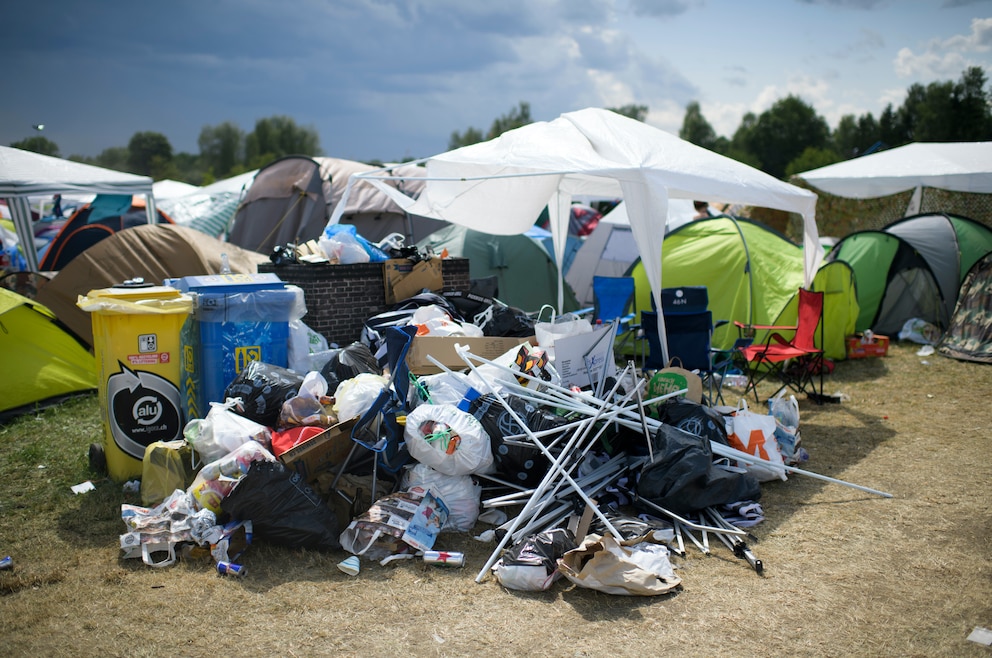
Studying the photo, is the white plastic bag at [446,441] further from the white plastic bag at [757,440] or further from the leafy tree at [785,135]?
the leafy tree at [785,135]

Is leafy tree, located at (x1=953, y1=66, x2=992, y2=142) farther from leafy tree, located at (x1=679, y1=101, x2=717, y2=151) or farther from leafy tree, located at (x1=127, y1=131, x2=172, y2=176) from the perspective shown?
leafy tree, located at (x1=127, y1=131, x2=172, y2=176)

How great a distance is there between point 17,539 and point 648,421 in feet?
12.2

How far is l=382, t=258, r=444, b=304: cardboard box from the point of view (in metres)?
7.09

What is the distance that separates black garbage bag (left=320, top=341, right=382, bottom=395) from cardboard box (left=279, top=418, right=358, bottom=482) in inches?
35.3

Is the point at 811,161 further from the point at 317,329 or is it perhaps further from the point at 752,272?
the point at 317,329

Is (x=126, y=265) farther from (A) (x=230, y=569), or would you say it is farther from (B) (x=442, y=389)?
(A) (x=230, y=569)

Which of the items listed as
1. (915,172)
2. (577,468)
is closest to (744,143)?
(915,172)

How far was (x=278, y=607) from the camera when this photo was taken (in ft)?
11.0

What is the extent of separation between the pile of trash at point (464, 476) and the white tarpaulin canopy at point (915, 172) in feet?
32.3

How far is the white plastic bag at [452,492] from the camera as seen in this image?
4227mm

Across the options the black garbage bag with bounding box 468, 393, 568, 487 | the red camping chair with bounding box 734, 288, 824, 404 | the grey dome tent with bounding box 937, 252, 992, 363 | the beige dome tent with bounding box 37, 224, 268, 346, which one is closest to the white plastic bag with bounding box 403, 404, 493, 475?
the black garbage bag with bounding box 468, 393, 568, 487

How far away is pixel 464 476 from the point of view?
433 centimetres

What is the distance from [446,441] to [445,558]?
652 mm


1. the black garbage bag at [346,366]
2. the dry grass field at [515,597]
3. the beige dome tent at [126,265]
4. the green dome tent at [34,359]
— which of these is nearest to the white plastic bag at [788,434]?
the dry grass field at [515,597]
